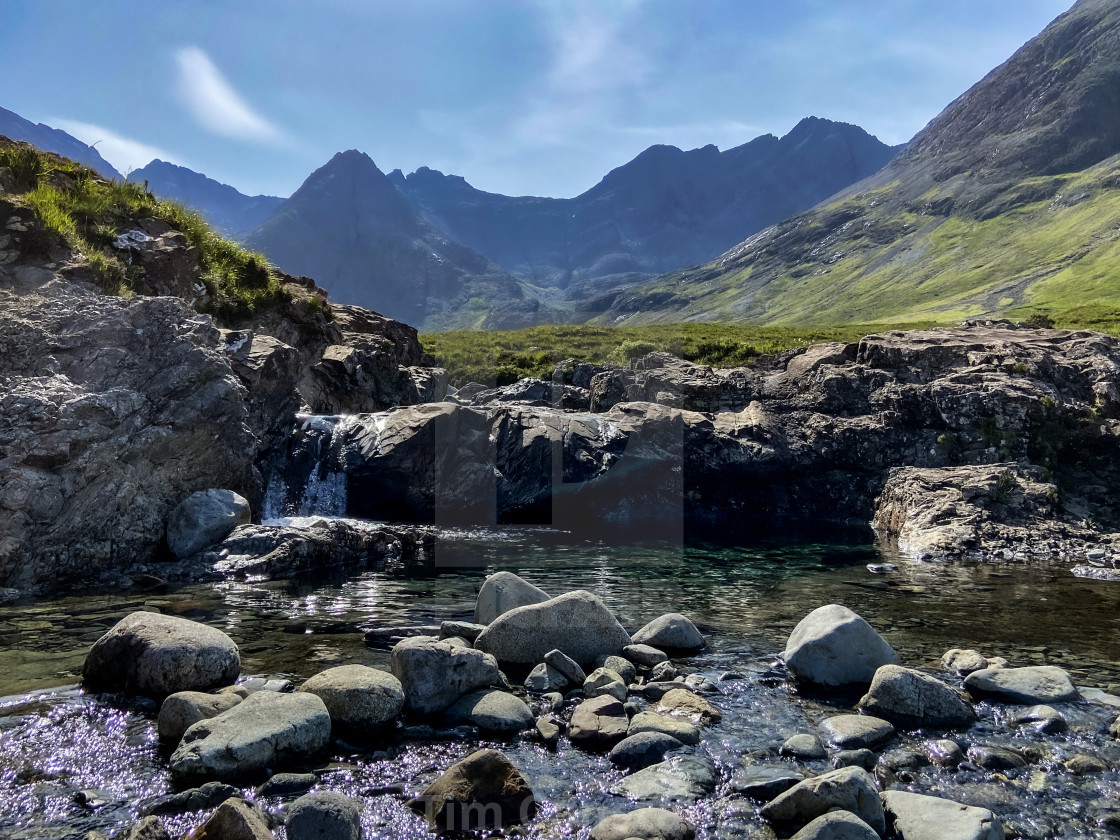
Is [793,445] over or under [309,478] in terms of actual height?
over

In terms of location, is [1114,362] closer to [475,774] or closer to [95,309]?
[475,774]

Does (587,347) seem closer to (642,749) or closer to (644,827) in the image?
(642,749)

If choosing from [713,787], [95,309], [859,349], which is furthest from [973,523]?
[95,309]

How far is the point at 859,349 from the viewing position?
41188mm

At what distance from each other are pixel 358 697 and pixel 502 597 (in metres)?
5.46

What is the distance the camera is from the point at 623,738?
9.55 m

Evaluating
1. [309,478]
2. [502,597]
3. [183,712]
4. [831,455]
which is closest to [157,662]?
[183,712]

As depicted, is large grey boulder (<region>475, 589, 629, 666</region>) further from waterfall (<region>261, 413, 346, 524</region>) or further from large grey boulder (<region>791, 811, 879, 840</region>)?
waterfall (<region>261, 413, 346, 524</region>)

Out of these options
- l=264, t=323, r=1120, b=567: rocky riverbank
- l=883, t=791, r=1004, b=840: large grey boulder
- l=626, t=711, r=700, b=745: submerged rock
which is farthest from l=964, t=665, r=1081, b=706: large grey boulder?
l=264, t=323, r=1120, b=567: rocky riverbank

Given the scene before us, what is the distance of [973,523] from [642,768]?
24185 millimetres

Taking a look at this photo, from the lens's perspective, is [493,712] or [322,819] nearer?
[322,819]

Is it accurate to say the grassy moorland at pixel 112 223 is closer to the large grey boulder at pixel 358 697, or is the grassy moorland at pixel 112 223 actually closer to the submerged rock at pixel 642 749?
the large grey boulder at pixel 358 697

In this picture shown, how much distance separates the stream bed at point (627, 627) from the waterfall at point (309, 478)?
786 centimetres

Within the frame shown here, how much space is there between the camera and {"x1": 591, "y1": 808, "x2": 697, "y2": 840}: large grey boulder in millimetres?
7078
